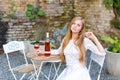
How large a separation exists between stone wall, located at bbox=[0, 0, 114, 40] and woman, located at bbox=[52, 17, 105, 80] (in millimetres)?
3604

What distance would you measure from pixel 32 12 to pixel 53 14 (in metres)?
0.50

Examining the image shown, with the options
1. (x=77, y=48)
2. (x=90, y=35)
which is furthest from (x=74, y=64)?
(x=90, y=35)

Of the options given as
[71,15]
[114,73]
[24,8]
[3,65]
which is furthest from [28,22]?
[114,73]

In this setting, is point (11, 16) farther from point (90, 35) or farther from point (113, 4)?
point (90, 35)

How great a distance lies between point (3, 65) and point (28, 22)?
1.58 metres

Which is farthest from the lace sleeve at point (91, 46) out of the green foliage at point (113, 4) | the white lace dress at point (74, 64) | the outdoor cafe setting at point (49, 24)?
the green foliage at point (113, 4)

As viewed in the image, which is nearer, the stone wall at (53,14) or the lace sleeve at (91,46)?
the lace sleeve at (91,46)

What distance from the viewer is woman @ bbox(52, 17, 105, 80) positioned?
3.83m

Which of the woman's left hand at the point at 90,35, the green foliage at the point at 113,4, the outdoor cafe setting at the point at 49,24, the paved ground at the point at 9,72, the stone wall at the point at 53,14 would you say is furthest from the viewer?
the stone wall at the point at 53,14

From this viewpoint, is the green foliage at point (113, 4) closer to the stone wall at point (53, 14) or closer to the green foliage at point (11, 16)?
the stone wall at point (53, 14)

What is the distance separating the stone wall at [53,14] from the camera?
757 centimetres

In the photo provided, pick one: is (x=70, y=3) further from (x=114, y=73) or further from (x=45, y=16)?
(x=114, y=73)

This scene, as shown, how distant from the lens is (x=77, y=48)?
3.84m

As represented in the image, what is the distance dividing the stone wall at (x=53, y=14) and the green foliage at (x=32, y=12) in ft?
0.32
